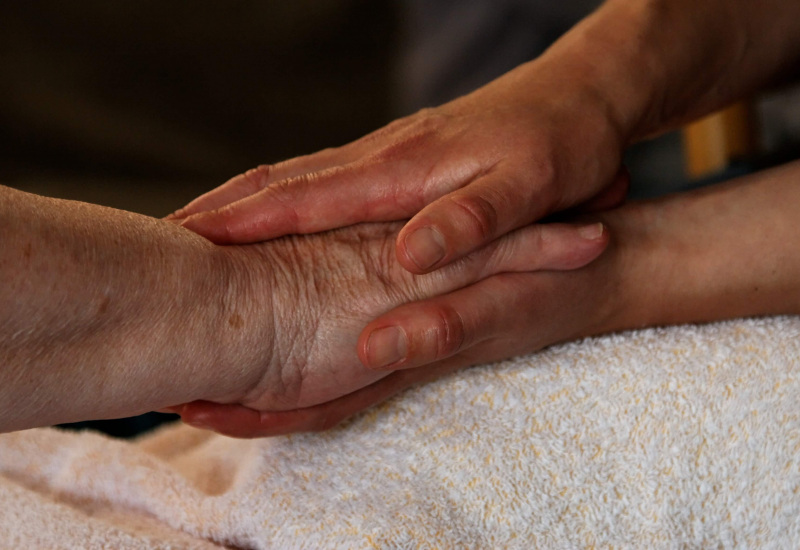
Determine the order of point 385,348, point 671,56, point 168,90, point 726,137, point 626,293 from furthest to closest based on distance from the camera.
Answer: point 168,90
point 726,137
point 671,56
point 626,293
point 385,348

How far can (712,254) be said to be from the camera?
74 centimetres

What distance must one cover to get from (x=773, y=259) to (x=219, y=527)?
594mm

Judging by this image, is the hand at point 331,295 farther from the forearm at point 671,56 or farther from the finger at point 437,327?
the forearm at point 671,56

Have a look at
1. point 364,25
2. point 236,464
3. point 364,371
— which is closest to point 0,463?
point 236,464

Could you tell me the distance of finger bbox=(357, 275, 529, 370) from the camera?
2.04 ft

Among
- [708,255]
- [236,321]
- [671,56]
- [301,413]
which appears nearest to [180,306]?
[236,321]

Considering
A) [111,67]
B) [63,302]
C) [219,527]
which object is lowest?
[219,527]

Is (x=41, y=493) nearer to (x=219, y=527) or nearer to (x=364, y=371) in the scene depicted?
(x=219, y=527)

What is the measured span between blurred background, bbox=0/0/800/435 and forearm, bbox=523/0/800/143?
0.67 m

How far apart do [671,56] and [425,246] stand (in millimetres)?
439

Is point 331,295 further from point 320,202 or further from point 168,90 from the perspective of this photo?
point 168,90

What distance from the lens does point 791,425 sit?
2.05 feet

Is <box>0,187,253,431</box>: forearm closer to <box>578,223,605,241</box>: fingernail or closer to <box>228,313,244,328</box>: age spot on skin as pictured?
<box>228,313,244,328</box>: age spot on skin

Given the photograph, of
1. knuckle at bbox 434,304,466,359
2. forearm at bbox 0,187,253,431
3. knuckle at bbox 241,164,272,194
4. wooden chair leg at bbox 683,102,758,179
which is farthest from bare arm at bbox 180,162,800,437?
wooden chair leg at bbox 683,102,758,179
